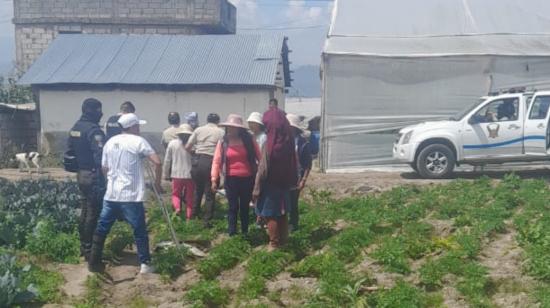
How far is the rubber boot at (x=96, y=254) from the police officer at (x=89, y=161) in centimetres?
29

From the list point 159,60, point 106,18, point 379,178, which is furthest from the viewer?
point 106,18

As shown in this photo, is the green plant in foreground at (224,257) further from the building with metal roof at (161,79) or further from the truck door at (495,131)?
the building with metal roof at (161,79)

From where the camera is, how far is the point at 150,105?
68.9ft

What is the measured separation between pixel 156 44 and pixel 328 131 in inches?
338

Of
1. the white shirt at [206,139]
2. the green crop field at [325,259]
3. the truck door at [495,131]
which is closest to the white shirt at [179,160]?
the white shirt at [206,139]

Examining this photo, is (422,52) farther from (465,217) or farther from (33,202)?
(33,202)

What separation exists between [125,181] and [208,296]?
1629mm

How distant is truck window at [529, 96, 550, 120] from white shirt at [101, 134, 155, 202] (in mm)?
9427

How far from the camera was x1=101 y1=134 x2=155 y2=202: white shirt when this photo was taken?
7.71 metres

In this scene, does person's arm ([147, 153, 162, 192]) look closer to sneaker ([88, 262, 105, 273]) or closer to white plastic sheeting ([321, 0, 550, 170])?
sneaker ([88, 262, 105, 273])

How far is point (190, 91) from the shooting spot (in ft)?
68.4

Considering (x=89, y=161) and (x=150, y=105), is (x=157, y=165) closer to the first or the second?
(x=89, y=161)

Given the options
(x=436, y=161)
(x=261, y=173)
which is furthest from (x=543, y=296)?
(x=436, y=161)

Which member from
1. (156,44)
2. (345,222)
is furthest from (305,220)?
(156,44)
